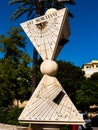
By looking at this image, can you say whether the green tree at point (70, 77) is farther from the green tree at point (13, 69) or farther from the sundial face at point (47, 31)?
the sundial face at point (47, 31)

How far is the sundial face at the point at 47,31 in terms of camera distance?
6.36 meters

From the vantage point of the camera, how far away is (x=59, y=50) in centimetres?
667

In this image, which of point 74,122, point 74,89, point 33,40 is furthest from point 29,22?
point 74,89

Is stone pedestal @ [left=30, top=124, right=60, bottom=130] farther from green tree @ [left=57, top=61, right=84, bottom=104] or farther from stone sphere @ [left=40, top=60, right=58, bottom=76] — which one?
green tree @ [left=57, top=61, right=84, bottom=104]

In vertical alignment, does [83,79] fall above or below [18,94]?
above

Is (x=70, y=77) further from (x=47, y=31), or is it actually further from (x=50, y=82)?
(x=50, y=82)

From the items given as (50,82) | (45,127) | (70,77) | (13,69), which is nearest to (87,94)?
(70,77)

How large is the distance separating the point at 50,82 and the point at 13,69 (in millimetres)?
29834

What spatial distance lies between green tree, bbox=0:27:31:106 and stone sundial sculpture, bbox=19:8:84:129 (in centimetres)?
2888

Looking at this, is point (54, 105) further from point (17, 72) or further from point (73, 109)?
point (17, 72)

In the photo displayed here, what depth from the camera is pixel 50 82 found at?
625 centimetres

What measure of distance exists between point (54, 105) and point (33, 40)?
1366mm

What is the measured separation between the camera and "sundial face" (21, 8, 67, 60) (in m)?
6.36

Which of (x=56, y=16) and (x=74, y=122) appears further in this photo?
(x=56, y=16)
